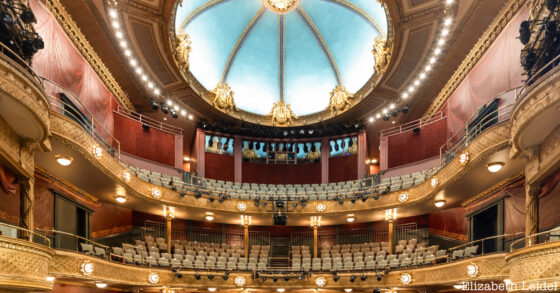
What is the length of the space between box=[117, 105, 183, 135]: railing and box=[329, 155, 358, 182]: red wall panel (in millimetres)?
9017

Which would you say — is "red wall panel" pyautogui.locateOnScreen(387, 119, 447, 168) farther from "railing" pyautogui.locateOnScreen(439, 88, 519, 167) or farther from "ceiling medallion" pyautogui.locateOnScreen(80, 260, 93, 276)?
"ceiling medallion" pyautogui.locateOnScreen(80, 260, 93, 276)

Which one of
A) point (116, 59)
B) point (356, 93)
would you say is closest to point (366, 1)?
point (356, 93)

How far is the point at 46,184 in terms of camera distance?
12.4 metres

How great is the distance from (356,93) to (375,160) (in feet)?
13.9

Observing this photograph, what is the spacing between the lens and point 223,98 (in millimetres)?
22172

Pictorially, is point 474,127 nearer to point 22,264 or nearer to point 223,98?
point 22,264

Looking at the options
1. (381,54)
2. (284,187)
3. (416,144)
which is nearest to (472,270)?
(416,144)

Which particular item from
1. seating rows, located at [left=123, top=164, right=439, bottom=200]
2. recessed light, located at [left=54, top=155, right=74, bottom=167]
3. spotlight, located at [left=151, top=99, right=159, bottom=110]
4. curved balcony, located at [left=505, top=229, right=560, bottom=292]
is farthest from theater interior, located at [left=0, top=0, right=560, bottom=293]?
spotlight, located at [left=151, top=99, right=159, bottom=110]

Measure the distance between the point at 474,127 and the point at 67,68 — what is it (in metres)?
13.5

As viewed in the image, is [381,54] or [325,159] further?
[325,159]

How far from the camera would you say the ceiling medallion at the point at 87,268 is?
446 inches

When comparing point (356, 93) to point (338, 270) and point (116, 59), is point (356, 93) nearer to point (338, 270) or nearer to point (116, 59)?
point (338, 270)

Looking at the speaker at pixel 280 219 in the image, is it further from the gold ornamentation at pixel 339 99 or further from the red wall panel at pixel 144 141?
the gold ornamentation at pixel 339 99

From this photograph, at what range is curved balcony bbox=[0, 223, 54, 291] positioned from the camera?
7465 mm
